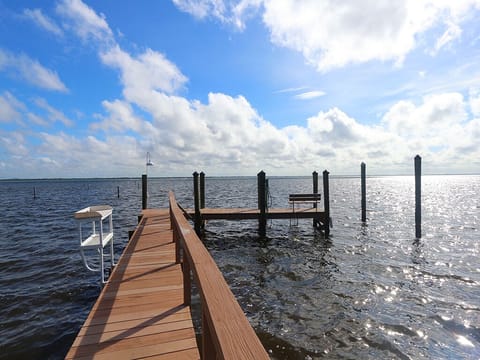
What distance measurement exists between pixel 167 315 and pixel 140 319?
12.7 inches

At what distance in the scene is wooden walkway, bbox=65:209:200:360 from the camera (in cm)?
290

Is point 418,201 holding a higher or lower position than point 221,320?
lower

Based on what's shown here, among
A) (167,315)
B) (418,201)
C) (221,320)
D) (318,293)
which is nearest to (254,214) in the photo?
(318,293)

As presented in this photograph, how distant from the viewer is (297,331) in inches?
208

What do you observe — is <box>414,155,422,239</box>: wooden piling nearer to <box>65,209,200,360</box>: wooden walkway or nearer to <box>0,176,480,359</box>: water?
<box>0,176,480,359</box>: water

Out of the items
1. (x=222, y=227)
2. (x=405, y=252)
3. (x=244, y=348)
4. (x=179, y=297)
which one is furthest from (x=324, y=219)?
(x=244, y=348)

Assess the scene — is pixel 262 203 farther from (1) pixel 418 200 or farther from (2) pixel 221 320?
(2) pixel 221 320

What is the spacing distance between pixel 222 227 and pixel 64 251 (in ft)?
24.8

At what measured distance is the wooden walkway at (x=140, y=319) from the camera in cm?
290

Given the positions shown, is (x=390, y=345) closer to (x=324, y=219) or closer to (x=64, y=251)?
(x=324, y=219)

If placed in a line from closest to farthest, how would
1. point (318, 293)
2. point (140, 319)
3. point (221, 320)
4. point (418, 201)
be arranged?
point (221, 320), point (140, 319), point (318, 293), point (418, 201)

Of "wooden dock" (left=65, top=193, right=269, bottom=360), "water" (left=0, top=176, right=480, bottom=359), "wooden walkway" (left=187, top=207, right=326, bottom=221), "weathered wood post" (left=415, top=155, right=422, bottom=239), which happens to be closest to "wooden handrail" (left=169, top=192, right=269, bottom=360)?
"wooden dock" (left=65, top=193, right=269, bottom=360)

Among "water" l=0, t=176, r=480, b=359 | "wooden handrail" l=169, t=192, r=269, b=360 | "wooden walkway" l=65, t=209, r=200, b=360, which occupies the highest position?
"wooden handrail" l=169, t=192, r=269, b=360

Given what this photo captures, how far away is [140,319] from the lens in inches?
138
